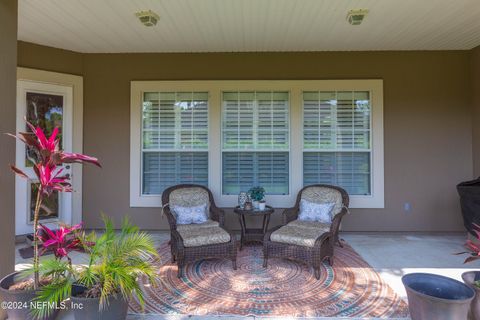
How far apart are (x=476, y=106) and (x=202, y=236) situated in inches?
181

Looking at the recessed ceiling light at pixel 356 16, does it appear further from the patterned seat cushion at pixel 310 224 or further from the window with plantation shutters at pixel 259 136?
the patterned seat cushion at pixel 310 224

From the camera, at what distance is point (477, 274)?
2.20m

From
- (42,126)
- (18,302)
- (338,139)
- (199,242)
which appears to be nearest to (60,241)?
(18,302)

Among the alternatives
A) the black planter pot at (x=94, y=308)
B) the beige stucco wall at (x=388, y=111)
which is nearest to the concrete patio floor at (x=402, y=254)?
the beige stucco wall at (x=388, y=111)

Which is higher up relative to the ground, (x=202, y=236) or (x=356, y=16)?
(x=356, y=16)

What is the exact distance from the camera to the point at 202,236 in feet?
10.4

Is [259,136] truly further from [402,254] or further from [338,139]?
[402,254]

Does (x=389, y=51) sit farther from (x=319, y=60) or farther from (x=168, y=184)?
(x=168, y=184)

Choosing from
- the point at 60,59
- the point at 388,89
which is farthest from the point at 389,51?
the point at 60,59

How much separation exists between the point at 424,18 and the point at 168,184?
4.23 m

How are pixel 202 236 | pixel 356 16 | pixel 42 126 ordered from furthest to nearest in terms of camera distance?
pixel 42 126
pixel 356 16
pixel 202 236

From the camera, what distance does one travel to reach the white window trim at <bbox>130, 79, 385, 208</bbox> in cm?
458

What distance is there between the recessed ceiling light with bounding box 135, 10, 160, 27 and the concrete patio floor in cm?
301

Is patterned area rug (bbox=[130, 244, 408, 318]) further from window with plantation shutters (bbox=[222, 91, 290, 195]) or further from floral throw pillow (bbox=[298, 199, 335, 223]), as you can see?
window with plantation shutters (bbox=[222, 91, 290, 195])
